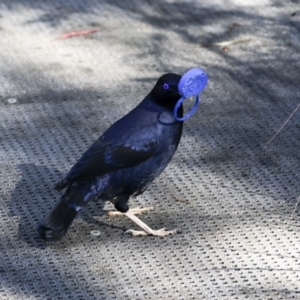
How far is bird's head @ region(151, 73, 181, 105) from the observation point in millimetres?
4258

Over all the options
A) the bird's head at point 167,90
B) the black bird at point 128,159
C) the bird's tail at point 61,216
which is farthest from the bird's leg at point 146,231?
the bird's head at point 167,90

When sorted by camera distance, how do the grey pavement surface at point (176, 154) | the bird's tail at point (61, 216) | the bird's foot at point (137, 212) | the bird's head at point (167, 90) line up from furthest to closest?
the bird's foot at point (137, 212) → the bird's head at point (167, 90) → the bird's tail at point (61, 216) → the grey pavement surface at point (176, 154)

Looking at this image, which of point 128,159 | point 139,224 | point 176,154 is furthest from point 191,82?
point 176,154

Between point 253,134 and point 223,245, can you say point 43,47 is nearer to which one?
point 253,134

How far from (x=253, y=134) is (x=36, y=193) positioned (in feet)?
4.75

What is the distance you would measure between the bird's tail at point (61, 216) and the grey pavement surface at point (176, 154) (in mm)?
91

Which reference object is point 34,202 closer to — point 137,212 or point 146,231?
point 137,212

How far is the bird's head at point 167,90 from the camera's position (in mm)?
4258

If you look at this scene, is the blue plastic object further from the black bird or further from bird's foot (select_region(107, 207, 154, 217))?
bird's foot (select_region(107, 207, 154, 217))

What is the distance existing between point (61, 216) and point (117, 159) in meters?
0.39

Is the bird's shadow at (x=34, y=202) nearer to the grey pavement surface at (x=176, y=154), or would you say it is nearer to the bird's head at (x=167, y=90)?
the grey pavement surface at (x=176, y=154)

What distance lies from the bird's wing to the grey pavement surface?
327 mm

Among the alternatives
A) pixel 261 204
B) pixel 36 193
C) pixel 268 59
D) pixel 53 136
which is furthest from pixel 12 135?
pixel 268 59

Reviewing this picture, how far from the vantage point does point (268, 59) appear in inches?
247
